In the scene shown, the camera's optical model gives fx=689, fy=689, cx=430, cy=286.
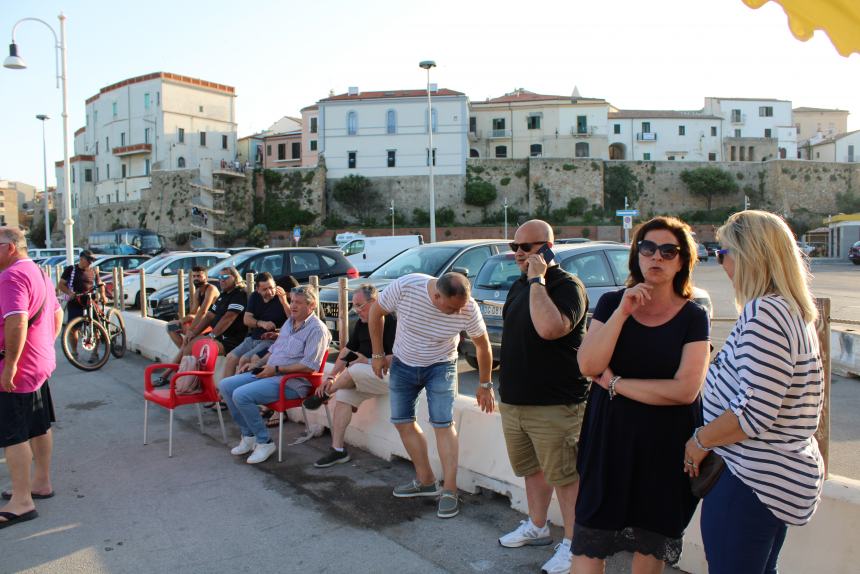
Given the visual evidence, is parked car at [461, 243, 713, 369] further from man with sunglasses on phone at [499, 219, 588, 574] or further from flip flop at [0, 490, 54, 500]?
flip flop at [0, 490, 54, 500]

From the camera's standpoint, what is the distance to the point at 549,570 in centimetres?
376

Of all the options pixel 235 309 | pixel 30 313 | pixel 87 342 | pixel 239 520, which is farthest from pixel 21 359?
pixel 87 342

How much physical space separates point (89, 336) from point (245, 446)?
590 centimetres

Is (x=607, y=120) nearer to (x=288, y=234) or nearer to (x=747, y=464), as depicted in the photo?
(x=288, y=234)

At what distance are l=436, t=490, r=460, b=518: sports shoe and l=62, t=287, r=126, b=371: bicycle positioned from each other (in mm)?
7648

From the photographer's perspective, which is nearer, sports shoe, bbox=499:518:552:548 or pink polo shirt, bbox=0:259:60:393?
sports shoe, bbox=499:518:552:548

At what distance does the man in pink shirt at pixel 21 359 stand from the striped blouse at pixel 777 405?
172 inches

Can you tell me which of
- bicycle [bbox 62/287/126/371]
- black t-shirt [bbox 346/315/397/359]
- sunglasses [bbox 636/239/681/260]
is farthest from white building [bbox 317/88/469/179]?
sunglasses [bbox 636/239/681/260]

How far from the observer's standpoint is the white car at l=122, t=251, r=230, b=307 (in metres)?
18.4

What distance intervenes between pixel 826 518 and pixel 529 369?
155 centimetres

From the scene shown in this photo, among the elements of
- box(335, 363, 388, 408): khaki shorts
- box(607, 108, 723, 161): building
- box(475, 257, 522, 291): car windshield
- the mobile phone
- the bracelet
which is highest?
box(607, 108, 723, 161): building

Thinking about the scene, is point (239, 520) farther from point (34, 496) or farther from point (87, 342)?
point (87, 342)

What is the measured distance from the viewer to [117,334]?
1156 centimetres

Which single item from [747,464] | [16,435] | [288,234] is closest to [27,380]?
[16,435]
